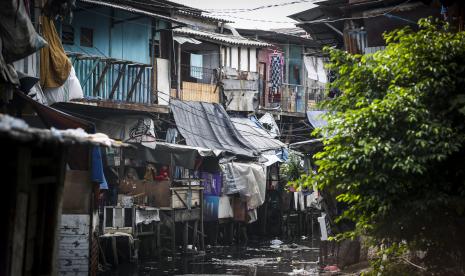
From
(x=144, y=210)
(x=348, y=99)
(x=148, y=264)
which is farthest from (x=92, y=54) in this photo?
(x=348, y=99)

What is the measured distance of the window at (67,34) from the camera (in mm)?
20797

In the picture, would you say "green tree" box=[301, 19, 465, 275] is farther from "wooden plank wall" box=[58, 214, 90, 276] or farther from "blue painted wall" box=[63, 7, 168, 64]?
"blue painted wall" box=[63, 7, 168, 64]

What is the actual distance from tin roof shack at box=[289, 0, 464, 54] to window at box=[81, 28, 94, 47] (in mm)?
6586

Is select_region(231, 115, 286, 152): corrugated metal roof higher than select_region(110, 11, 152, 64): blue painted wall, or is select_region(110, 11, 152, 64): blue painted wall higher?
A: select_region(110, 11, 152, 64): blue painted wall

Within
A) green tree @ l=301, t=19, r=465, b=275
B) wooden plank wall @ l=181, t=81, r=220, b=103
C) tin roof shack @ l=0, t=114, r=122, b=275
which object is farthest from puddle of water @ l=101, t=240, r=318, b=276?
tin roof shack @ l=0, t=114, r=122, b=275

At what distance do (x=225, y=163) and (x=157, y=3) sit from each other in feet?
21.1

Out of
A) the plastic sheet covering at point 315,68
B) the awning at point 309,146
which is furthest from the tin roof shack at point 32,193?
the plastic sheet covering at point 315,68

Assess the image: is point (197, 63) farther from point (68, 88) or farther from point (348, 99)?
point (348, 99)

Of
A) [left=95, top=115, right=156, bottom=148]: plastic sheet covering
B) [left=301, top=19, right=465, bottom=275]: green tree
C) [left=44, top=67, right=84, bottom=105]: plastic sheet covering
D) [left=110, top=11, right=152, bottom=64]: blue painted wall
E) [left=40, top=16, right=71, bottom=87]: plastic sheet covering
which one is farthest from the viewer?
[left=110, top=11, right=152, bottom=64]: blue painted wall

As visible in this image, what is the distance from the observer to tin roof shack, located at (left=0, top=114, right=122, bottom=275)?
5.53 meters

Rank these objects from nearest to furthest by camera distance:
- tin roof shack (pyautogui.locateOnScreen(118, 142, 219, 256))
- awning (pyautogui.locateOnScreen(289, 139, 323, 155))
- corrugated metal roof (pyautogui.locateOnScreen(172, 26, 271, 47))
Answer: awning (pyautogui.locateOnScreen(289, 139, 323, 155)) < tin roof shack (pyautogui.locateOnScreen(118, 142, 219, 256)) < corrugated metal roof (pyautogui.locateOnScreen(172, 26, 271, 47))

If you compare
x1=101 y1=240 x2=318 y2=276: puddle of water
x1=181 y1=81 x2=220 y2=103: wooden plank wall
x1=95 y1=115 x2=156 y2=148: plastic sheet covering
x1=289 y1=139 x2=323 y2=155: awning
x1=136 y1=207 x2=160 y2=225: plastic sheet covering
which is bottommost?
x1=101 y1=240 x2=318 y2=276: puddle of water

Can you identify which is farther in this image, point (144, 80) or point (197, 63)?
point (197, 63)

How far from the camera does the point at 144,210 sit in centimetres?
2053
